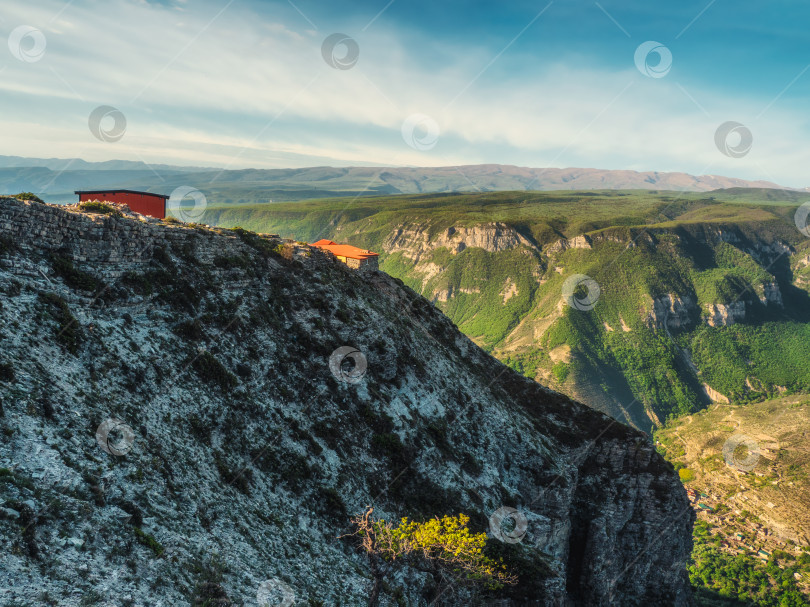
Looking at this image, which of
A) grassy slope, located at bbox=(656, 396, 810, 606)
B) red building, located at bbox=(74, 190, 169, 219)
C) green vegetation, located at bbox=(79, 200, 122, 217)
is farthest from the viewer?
grassy slope, located at bbox=(656, 396, 810, 606)

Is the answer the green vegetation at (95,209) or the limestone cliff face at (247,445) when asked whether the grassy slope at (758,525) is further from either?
the green vegetation at (95,209)

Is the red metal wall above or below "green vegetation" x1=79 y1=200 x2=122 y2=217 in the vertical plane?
above

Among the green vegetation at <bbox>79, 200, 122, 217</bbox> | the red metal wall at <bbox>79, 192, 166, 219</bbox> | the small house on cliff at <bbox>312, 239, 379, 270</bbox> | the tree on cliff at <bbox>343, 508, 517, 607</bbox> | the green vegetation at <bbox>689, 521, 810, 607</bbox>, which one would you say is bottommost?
the green vegetation at <bbox>689, 521, 810, 607</bbox>

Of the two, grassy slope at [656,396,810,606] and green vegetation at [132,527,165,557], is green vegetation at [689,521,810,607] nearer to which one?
grassy slope at [656,396,810,606]

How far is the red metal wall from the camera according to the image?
51006mm

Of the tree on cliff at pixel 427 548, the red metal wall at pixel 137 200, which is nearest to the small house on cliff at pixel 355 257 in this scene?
the red metal wall at pixel 137 200

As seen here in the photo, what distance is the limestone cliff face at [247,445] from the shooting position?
1855 cm

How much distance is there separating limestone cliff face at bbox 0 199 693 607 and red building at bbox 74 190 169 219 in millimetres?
14754

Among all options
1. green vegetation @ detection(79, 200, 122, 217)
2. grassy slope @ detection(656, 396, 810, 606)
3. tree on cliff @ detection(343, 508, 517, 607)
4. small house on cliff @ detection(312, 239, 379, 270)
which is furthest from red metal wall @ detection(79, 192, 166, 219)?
grassy slope @ detection(656, 396, 810, 606)

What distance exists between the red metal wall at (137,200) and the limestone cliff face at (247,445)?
581 inches

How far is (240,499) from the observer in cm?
2697

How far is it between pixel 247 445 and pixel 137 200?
1460 inches

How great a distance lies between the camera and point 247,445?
3080cm

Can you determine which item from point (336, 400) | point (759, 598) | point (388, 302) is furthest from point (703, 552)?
point (336, 400)
